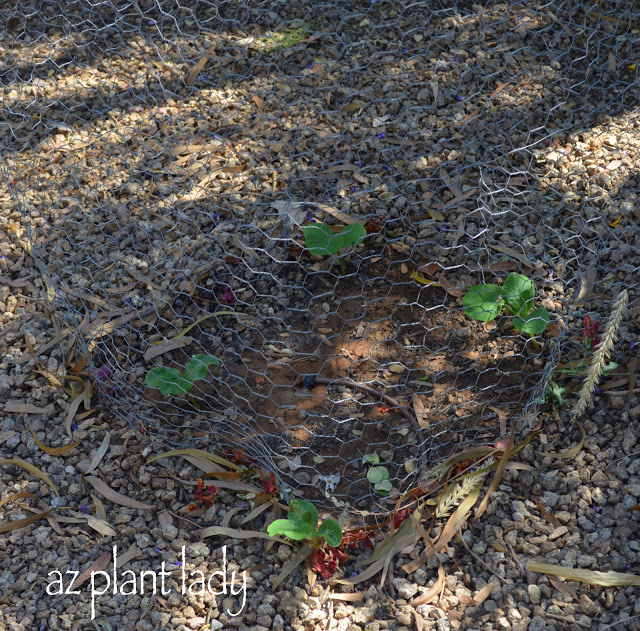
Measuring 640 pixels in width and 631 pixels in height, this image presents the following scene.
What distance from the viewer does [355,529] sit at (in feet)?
6.39

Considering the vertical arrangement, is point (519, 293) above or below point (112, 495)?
above

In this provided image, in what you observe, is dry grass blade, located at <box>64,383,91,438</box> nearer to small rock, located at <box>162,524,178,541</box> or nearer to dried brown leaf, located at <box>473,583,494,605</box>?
small rock, located at <box>162,524,178,541</box>

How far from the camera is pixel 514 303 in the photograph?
7.09 feet

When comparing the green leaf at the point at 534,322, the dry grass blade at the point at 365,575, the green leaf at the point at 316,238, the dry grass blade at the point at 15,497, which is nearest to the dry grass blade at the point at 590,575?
the dry grass blade at the point at 365,575

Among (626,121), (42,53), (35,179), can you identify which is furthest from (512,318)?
(42,53)

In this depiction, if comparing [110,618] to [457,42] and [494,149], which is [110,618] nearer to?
[494,149]

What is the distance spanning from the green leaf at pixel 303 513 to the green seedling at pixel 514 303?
74 cm

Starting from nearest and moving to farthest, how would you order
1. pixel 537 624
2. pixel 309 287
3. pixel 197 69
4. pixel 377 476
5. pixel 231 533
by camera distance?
pixel 537 624 < pixel 231 533 < pixel 377 476 < pixel 309 287 < pixel 197 69

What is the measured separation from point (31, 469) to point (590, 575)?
157 cm

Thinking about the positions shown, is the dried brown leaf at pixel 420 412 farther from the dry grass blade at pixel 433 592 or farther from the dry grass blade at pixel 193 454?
the dry grass blade at pixel 193 454

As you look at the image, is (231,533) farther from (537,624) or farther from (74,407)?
(537,624)

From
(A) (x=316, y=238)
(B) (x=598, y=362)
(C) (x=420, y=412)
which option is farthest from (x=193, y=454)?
(B) (x=598, y=362)

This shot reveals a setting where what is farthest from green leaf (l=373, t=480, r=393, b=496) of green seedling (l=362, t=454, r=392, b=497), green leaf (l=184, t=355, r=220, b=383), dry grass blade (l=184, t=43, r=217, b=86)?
dry grass blade (l=184, t=43, r=217, b=86)

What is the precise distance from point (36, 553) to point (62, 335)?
75 cm
